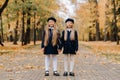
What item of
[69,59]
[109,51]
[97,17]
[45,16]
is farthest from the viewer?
[97,17]

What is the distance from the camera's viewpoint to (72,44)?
49.6ft

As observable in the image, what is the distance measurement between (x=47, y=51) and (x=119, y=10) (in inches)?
1469

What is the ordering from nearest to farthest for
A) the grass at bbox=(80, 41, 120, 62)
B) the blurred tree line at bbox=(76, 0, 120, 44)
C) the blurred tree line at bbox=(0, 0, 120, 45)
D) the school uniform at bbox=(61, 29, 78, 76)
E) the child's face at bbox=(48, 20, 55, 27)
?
the child's face at bbox=(48, 20, 55, 27), the school uniform at bbox=(61, 29, 78, 76), the grass at bbox=(80, 41, 120, 62), the blurred tree line at bbox=(0, 0, 120, 45), the blurred tree line at bbox=(76, 0, 120, 44)

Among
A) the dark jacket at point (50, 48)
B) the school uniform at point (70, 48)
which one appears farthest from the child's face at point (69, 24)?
the dark jacket at point (50, 48)

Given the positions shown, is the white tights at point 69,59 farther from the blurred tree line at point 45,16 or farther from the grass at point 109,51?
the blurred tree line at point 45,16

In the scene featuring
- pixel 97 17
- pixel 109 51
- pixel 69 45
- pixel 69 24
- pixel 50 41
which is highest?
pixel 97 17

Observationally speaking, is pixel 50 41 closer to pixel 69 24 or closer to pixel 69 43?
pixel 69 43

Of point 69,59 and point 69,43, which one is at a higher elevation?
point 69,43

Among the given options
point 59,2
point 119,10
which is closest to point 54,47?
point 119,10

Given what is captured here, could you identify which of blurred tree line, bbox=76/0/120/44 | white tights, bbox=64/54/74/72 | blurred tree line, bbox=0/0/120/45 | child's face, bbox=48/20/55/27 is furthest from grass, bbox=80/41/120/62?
blurred tree line, bbox=76/0/120/44

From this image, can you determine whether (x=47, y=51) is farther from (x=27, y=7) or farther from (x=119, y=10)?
(x=119, y=10)

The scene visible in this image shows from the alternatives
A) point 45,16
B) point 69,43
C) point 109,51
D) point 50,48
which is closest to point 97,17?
point 45,16

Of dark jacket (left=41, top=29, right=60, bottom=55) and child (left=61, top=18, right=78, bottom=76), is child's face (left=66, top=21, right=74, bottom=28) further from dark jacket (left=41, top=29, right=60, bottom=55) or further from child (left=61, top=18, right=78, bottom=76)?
dark jacket (left=41, top=29, right=60, bottom=55)

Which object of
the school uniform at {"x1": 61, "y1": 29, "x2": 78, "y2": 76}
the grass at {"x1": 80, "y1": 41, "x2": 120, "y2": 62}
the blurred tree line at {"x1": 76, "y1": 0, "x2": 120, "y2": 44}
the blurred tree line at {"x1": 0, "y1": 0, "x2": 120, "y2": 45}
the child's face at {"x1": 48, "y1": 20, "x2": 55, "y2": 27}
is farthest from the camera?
the blurred tree line at {"x1": 76, "y1": 0, "x2": 120, "y2": 44}
